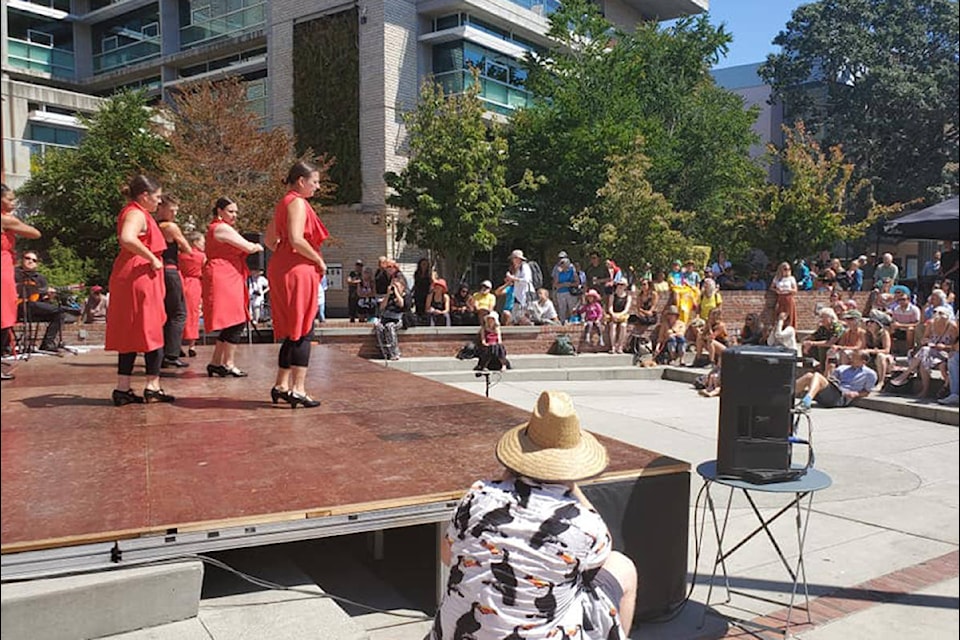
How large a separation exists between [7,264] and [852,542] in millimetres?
4794

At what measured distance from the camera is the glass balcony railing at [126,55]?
480 centimetres

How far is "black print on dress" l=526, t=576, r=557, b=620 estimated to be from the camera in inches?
86.1

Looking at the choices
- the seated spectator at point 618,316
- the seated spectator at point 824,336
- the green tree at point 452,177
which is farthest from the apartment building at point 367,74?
the seated spectator at point 824,336

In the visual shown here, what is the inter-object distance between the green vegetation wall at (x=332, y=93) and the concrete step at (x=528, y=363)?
11.0m

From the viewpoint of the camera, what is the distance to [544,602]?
2201 mm

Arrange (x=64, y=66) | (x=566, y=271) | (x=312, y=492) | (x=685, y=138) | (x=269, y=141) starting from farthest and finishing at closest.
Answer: (x=269, y=141) < (x=566, y=271) < (x=685, y=138) < (x=64, y=66) < (x=312, y=492)

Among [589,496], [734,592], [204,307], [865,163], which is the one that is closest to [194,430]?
[204,307]

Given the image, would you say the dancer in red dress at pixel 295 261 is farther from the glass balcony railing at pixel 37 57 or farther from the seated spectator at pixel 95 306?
the seated spectator at pixel 95 306

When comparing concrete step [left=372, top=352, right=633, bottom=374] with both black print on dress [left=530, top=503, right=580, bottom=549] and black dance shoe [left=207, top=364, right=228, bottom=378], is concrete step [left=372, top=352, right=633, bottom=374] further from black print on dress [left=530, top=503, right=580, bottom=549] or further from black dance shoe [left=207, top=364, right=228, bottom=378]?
black print on dress [left=530, top=503, right=580, bottom=549]

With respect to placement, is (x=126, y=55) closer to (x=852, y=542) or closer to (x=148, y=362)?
(x=148, y=362)

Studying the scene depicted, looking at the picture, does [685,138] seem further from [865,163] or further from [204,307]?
[865,163]

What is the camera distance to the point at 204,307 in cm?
563

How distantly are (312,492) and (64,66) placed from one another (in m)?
3.45

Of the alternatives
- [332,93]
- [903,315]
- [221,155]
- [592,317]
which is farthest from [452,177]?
[903,315]
